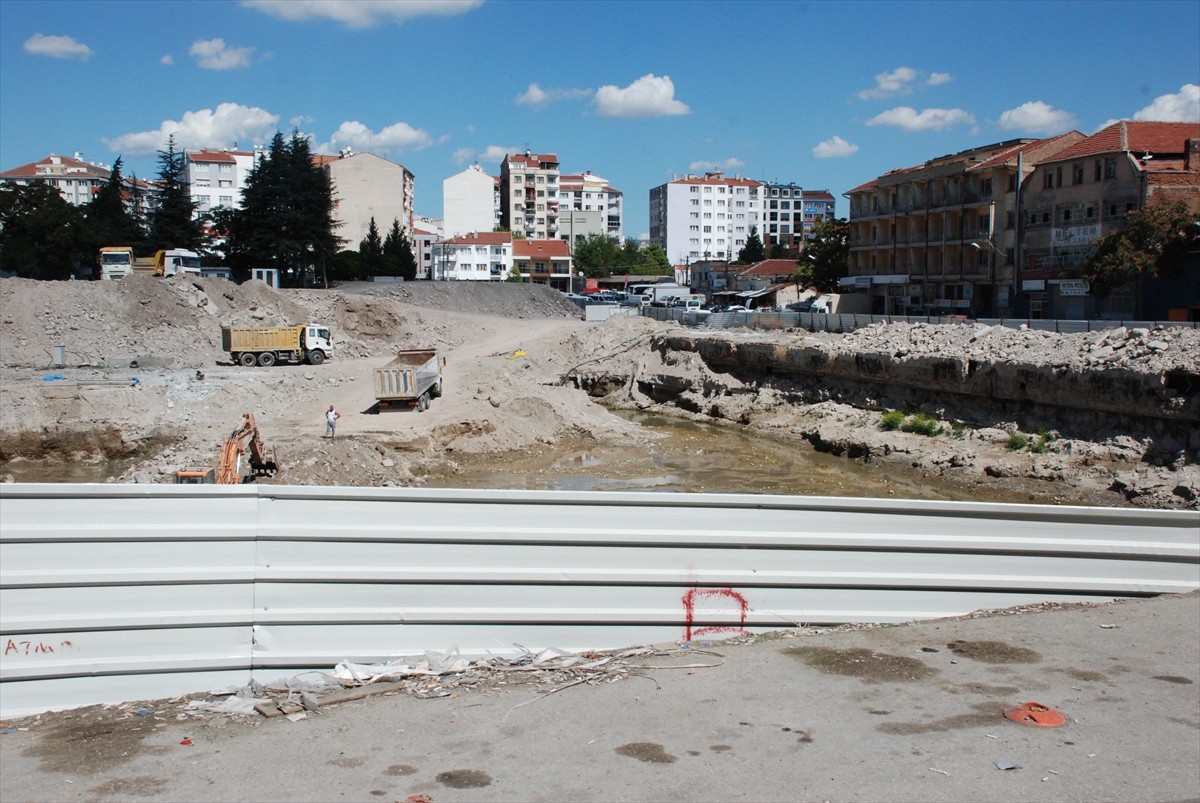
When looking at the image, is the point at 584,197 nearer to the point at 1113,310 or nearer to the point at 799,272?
the point at 799,272

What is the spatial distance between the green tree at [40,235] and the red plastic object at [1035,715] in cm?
7493

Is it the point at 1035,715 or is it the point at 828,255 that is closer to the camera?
the point at 1035,715

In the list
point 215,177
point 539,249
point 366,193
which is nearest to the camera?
point 366,193

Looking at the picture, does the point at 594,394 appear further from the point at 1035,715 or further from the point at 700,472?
the point at 1035,715

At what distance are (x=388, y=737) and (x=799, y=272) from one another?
78841mm

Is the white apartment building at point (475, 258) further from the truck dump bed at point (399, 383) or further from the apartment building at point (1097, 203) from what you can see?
the truck dump bed at point (399, 383)

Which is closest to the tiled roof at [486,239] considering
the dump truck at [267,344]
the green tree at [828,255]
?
the green tree at [828,255]

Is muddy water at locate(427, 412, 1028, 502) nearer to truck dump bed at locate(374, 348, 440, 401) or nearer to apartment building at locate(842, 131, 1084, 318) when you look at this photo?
truck dump bed at locate(374, 348, 440, 401)

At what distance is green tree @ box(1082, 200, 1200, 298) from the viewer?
40.8 meters

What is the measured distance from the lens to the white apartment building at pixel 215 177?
12812 cm

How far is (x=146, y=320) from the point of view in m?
48.5

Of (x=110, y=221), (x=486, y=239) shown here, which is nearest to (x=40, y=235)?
(x=110, y=221)

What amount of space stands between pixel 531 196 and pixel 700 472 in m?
122

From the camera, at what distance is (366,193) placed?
110 m
